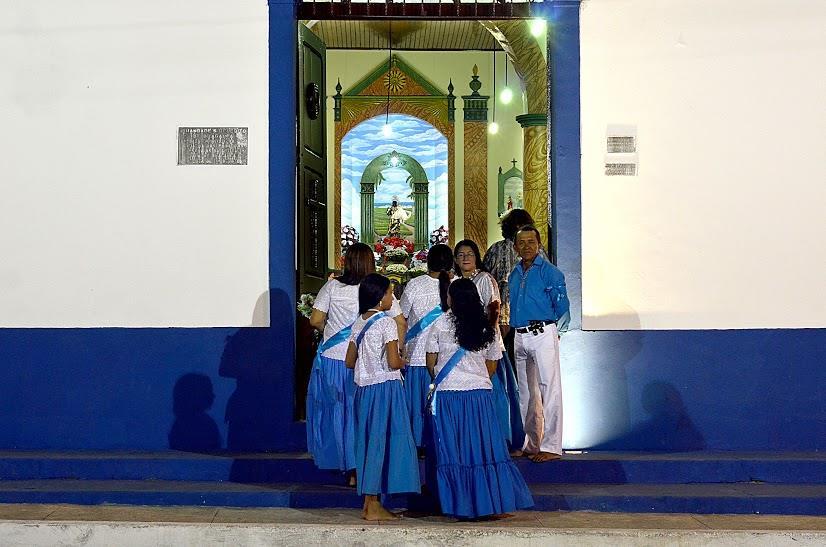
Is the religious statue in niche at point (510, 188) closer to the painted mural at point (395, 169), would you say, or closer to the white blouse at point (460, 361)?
the painted mural at point (395, 169)

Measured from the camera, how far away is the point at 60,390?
8.53m

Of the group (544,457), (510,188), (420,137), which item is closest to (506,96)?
(510,188)

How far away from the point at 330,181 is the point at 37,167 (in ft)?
33.5

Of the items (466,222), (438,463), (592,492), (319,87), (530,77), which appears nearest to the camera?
(438,463)

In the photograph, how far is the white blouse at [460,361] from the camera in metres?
6.85

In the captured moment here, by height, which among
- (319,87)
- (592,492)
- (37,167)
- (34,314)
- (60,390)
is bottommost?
(592,492)

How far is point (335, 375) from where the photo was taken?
766cm

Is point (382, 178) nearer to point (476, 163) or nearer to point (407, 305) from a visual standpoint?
point (476, 163)

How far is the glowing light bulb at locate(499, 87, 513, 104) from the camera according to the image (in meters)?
18.2

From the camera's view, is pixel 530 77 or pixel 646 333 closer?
pixel 646 333

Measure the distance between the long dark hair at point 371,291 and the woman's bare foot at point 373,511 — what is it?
115cm

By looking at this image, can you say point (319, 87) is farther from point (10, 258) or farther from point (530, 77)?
point (530, 77)

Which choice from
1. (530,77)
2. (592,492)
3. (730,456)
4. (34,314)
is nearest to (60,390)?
(34,314)

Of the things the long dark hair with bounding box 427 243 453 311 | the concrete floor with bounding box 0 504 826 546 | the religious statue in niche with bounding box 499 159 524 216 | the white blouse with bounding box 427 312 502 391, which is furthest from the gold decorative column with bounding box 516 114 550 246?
the concrete floor with bounding box 0 504 826 546
